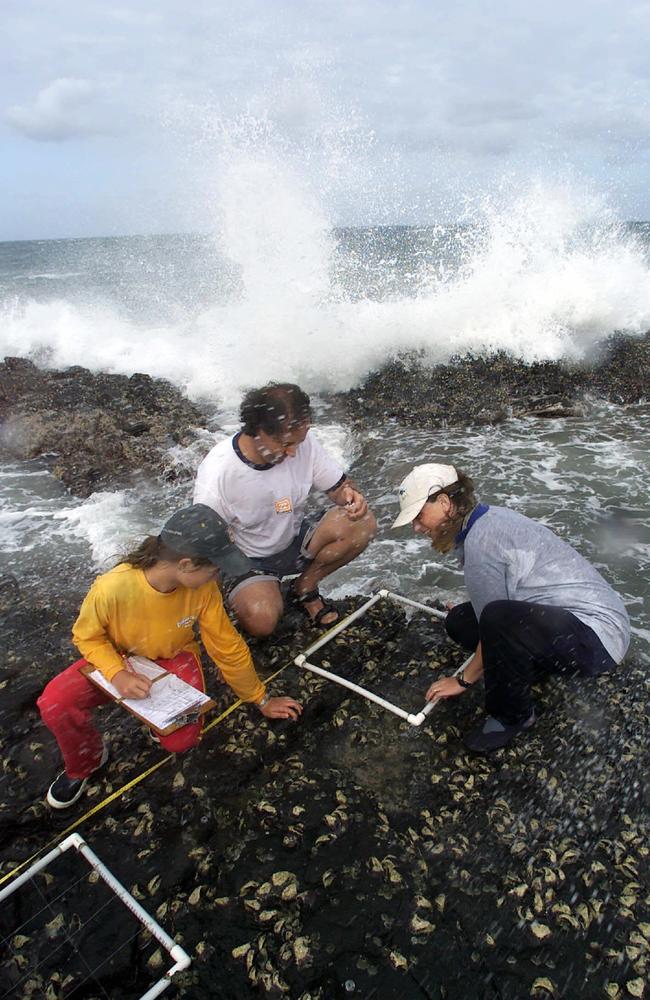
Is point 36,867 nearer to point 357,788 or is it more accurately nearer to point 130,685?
point 130,685

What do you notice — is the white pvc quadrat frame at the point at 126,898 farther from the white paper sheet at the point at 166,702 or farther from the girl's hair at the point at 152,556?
the girl's hair at the point at 152,556

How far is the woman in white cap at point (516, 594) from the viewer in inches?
120

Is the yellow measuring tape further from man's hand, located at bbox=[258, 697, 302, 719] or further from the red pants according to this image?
man's hand, located at bbox=[258, 697, 302, 719]

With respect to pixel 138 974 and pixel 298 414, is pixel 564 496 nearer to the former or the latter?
pixel 298 414

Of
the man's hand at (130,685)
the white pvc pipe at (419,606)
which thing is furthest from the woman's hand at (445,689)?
the man's hand at (130,685)

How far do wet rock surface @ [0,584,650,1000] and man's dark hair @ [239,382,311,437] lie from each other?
1678 millimetres

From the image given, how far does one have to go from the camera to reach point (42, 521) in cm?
705

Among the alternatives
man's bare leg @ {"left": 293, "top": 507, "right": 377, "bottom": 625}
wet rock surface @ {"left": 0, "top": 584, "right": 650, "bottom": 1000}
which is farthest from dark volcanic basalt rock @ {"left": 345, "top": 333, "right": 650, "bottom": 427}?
wet rock surface @ {"left": 0, "top": 584, "right": 650, "bottom": 1000}

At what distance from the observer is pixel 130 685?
2938 mm

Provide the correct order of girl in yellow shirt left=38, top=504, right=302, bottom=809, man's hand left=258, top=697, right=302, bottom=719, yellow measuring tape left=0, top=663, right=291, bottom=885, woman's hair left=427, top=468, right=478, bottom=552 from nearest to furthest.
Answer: yellow measuring tape left=0, top=663, right=291, bottom=885
girl in yellow shirt left=38, top=504, right=302, bottom=809
woman's hair left=427, top=468, right=478, bottom=552
man's hand left=258, top=697, right=302, bottom=719

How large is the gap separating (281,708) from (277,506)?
130 centimetres

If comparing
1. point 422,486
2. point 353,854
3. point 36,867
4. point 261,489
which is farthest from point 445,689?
point 36,867

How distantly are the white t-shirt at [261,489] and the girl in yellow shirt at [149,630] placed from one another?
2.71 feet

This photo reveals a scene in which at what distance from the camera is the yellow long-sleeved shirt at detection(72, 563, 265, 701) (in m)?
3.03
